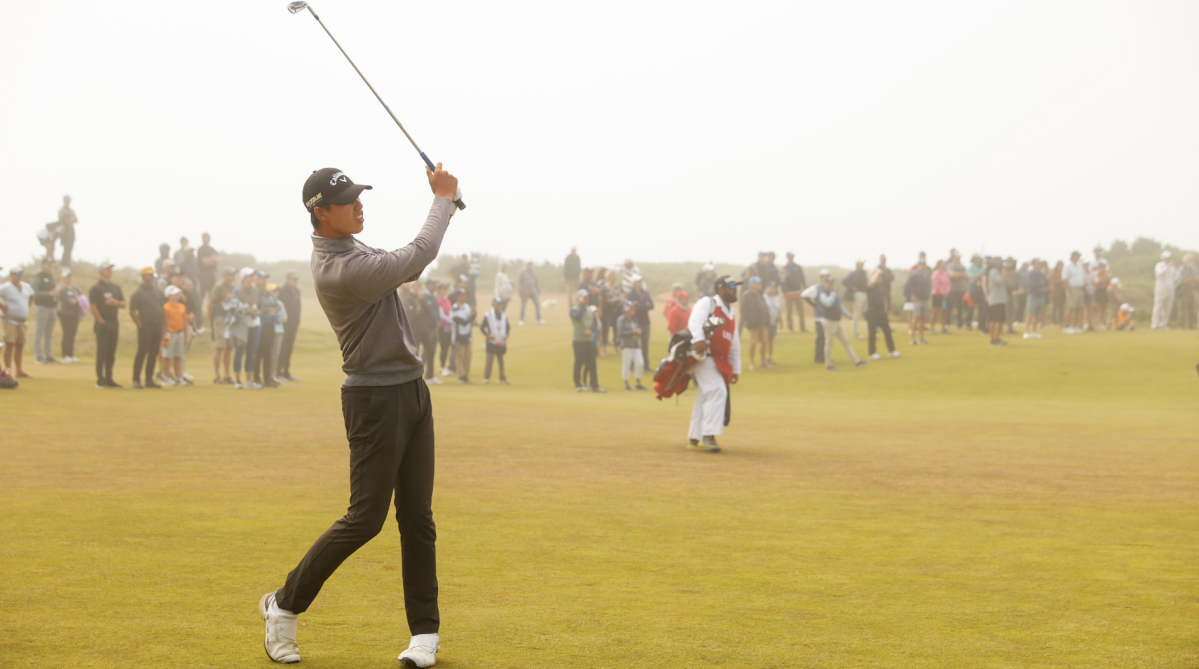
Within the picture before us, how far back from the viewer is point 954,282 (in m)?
30.6

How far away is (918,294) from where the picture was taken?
27.7m

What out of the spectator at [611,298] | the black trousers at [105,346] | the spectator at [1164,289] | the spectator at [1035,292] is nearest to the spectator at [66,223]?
the black trousers at [105,346]

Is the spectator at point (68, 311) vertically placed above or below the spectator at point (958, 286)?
below

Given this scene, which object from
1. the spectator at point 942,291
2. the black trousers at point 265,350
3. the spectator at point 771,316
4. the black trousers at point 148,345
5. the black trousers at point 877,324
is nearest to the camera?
the black trousers at point 148,345

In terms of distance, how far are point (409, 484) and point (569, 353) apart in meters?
24.5

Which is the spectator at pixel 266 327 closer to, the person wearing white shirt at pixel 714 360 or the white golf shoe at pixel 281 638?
the person wearing white shirt at pixel 714 360

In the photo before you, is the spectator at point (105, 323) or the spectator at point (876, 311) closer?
the spectator at point (105, 323)

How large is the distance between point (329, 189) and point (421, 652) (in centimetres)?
208

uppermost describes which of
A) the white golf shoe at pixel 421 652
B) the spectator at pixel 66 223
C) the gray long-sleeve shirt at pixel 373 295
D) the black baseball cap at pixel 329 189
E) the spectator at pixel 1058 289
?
the spectator at pixel 66 223

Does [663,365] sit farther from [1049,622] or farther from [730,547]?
[1049,622]

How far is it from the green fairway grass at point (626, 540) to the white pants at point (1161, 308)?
52.2ft

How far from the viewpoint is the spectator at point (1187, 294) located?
2945 centimetres

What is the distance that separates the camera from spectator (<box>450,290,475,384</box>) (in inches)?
908

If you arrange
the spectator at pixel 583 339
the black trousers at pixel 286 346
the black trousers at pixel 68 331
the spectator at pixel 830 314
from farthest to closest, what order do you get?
the spectator at pixel 830 314, the black trousers at pixel 68 331, the spectator at pixel 583 339, the black trousers at pixel 286 346
